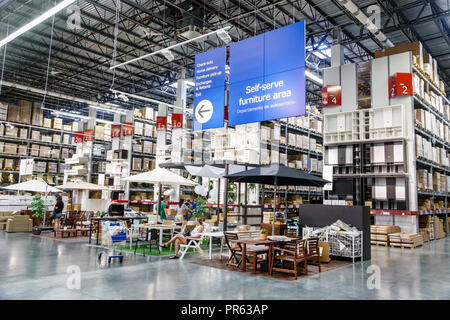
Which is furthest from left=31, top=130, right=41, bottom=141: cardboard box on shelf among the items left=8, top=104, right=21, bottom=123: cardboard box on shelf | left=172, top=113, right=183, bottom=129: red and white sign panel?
left=172, top=113, right=183, bottom=129: red and white sign panel

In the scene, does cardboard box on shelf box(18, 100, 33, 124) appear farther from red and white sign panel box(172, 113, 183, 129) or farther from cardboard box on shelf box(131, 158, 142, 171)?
red and white sign panel box(172, 113, 183, 129)

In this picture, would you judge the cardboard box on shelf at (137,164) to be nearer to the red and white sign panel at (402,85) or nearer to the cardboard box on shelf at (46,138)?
the cardboard box on shelf at (46,138)

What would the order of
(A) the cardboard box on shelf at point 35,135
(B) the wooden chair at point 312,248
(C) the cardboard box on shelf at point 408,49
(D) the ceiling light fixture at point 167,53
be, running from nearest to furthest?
1. (B) the wooden chair at point 312,248
2. (D) the ceiling light fixture at point 167,53
3. (C) the cardboard box on shelf at point 408,49
4. (A) the cardboard box on shelf at point 35,135

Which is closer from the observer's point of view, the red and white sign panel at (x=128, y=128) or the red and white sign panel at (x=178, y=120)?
the red and white sign panel at (x=178, y=120)

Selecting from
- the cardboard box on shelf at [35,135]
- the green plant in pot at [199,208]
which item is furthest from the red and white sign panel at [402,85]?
the cardboard box on shelf at [35,135]

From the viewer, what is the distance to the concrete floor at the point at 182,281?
514 centimetres

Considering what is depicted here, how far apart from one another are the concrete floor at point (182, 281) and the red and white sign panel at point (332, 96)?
7.10m

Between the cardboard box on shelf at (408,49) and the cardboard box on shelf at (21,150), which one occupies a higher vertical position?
the cardboard box on shelf at (408,49)

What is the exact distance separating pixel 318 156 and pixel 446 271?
44.5 ft

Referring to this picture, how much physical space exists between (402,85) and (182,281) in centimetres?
1076

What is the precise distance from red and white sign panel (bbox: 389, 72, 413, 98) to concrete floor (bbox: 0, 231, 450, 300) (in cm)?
631

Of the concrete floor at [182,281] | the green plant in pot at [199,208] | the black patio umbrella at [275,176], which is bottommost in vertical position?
the concrete floor at [182,281]

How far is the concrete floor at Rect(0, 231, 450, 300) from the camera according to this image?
202 inches

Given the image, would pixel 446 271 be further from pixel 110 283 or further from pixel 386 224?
pixel 110 283
